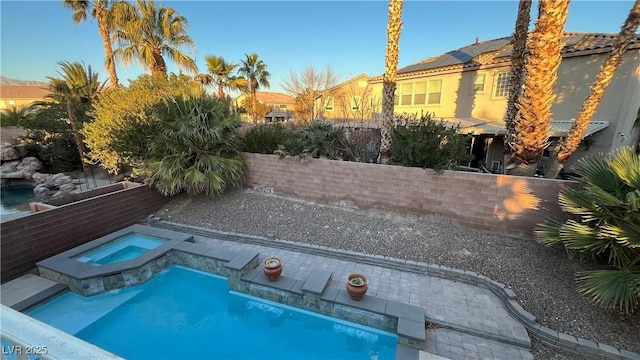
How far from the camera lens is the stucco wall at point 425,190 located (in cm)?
719

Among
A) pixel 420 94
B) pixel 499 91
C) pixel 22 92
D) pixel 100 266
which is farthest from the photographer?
pixel 22 92

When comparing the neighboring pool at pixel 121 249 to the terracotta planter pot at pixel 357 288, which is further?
the neighboring pool at pixel 121 249

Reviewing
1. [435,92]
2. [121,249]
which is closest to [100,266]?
[121,249]

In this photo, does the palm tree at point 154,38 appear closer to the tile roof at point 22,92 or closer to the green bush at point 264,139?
the green bush at point 264,139

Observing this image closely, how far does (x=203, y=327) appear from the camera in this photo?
18.7ft

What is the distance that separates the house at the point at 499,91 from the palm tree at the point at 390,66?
10.8 feet

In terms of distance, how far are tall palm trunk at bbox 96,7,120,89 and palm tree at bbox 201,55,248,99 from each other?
8431mm

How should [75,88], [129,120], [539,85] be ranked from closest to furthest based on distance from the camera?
[539,85] < [129,120] < [75,88]

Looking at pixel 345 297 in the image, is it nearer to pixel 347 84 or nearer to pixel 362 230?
→ pixel 362 230

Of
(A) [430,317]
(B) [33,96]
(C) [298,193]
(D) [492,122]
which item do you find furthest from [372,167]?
(B) [33,96]

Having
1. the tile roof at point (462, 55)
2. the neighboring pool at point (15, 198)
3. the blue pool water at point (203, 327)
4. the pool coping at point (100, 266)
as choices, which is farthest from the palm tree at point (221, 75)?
the blue pool water at point (203, 327)

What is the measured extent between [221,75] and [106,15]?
1024cm

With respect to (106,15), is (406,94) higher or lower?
lower

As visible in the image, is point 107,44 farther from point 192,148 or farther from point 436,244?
point 436,244
